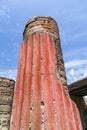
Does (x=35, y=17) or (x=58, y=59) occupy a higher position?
(x=35, y=17)

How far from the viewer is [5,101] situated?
281 centimetres

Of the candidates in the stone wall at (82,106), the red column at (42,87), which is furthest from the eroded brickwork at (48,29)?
the stone wall at (82,106)

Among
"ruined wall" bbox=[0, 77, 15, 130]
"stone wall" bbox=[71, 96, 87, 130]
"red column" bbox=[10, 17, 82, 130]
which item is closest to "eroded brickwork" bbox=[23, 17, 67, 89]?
"red column" bbox=[10, 17, 82, 130]

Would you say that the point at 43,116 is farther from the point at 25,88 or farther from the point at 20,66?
the point at 20,66

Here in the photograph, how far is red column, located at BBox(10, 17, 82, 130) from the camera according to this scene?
1.45 meters

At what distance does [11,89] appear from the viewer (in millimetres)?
2941

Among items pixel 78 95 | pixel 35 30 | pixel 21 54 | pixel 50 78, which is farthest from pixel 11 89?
pixel 78 95

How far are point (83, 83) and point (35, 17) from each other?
2214mm

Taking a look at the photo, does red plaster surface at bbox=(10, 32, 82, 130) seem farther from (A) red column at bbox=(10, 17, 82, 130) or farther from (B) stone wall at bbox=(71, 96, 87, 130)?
(B) stone wall at bbox=(71, 96, 87, 130)

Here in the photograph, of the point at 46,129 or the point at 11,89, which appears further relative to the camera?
the point at 11,89

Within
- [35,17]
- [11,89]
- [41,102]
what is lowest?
[41,102]

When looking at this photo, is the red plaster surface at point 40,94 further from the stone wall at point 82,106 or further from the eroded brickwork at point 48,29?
the stone wall at point 82,106

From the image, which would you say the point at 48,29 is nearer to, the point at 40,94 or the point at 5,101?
the point at 40,94

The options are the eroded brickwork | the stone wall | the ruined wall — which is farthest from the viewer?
the stone wall
